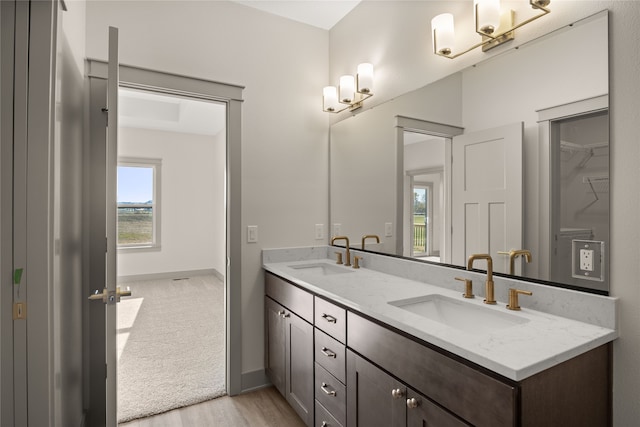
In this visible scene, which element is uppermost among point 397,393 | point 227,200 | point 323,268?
point 227,200

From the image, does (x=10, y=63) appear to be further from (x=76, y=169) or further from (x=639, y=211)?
(x=639, y=211)

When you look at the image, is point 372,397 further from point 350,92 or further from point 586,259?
point 350,92

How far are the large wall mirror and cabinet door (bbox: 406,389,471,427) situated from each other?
0.68 meters

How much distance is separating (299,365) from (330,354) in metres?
0.42

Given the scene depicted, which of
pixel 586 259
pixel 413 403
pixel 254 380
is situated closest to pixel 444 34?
pixel 586 259

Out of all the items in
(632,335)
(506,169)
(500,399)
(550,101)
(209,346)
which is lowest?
(209,346)

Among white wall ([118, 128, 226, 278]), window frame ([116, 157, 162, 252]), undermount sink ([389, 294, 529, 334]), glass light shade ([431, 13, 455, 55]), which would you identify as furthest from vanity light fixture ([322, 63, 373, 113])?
window frame ([116, 157, 162, 252])

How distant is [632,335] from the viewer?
111 cm

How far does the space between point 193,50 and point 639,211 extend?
98.2 inches

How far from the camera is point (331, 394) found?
1.71 meters

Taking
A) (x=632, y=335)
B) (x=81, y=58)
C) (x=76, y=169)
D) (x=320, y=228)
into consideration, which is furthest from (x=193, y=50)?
(x=632, y=335)

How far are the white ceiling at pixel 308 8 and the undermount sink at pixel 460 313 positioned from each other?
2.14 metres

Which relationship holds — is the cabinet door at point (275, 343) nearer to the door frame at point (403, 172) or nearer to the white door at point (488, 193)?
the door frame at point (403, 172)

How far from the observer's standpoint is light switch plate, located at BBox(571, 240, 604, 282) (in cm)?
121
